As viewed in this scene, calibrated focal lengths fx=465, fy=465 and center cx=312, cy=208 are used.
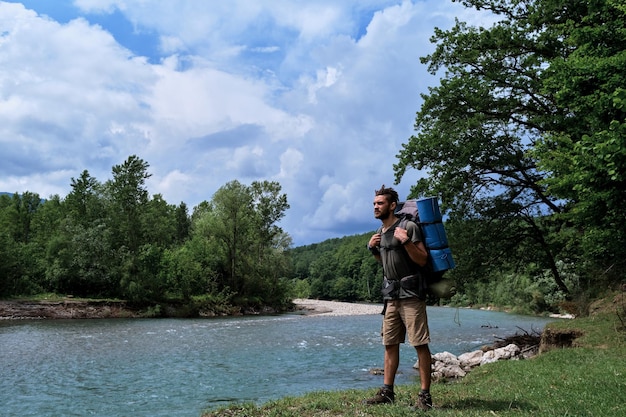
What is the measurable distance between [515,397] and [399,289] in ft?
8.19

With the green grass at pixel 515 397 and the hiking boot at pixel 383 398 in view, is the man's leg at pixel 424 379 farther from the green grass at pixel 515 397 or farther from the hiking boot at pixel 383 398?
the hiking boot at pixel 383 398

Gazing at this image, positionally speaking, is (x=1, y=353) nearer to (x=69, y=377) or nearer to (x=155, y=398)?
(x=69, y=377)

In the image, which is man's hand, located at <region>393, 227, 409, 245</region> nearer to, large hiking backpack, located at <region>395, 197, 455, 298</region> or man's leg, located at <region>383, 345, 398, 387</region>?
large hiking backpack, located at <region>395, 197, 455, 298</region>

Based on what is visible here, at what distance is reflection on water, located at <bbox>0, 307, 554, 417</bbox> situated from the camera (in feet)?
38.1

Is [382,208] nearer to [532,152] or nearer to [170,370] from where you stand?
[532,152]

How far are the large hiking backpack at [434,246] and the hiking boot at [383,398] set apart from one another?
4.86 ft

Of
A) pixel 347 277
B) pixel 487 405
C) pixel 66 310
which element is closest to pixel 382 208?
pixel 487 405

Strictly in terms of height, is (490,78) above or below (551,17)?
below

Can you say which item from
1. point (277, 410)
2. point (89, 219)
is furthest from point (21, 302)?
point (277, 410)

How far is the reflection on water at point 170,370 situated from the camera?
1161cm

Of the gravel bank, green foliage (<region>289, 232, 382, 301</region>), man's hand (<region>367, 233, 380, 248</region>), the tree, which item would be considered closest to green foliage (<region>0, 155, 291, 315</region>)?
the gravel bank

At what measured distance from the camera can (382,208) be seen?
6.28 m

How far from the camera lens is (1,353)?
1992cm

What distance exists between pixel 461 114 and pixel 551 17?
187 inches
